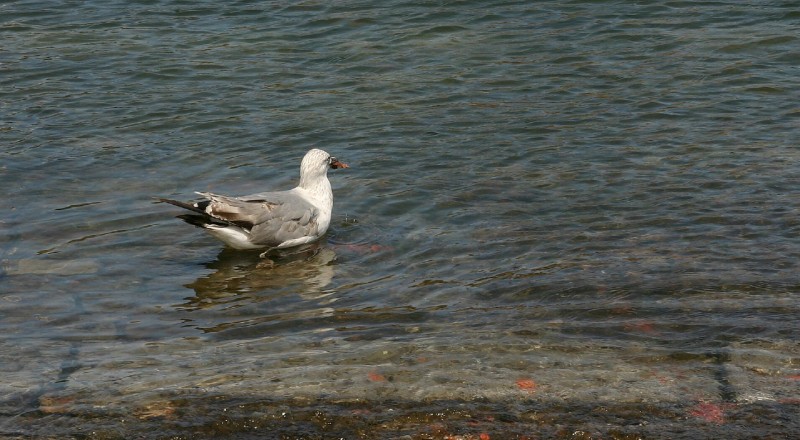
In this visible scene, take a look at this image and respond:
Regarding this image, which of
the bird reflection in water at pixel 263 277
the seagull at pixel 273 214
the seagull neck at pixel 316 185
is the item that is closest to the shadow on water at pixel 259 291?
the bird reflection in water at pixel 263 277

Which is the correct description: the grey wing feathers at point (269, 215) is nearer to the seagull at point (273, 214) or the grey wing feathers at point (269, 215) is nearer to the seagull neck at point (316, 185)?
the seagull at point (273, 214)

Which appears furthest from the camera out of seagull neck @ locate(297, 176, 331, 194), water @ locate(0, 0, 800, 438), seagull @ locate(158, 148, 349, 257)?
seagull neck @ locate(297, 176, 331, 194)

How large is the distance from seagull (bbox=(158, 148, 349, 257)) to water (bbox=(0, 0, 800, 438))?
22 centimetres

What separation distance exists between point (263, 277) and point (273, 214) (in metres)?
0.68

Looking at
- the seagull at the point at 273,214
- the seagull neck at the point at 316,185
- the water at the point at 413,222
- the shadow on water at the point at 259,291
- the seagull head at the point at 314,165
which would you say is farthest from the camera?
the seagull head at the point at 314,165

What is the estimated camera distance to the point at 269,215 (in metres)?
9.18

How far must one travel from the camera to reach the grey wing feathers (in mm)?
8883

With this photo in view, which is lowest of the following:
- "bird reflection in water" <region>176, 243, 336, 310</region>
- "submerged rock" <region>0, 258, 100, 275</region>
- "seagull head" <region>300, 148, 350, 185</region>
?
"bird reflection in water" <region>176, 243, 336, 310</region>

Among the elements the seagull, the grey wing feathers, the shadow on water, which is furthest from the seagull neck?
the shadow on water

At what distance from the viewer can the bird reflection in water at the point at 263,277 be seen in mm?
8156

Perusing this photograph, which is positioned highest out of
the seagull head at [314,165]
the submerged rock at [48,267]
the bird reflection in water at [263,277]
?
the seagull head at [314,165]

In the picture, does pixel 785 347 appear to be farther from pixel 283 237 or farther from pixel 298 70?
pixel 298 70

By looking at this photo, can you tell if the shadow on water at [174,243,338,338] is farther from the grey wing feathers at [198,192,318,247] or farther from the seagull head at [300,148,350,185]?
the seagull head at [300,148,350,185]

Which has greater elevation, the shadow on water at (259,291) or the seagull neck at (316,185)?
the seagull neck at (316,185)
